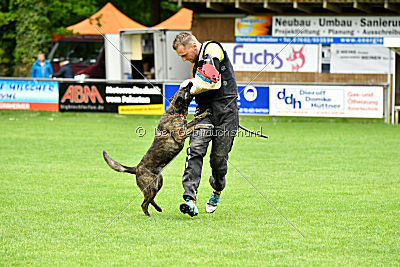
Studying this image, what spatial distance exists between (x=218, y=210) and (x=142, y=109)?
431 inches

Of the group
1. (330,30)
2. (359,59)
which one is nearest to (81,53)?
(330,30)

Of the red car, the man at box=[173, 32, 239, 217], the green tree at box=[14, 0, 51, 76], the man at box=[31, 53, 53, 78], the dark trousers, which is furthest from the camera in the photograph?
the green tree at box=[14, 0, 51, 76]

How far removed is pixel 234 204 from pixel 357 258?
2619mm

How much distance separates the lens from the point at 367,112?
17.0m

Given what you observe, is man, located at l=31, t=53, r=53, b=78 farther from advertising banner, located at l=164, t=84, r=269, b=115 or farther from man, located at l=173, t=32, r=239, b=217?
man, located at l=173, t=32, r=239, b=217

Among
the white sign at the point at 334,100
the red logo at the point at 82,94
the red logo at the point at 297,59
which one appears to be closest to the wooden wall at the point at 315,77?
the red logo at the point at 297,59

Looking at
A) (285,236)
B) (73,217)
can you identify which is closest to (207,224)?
(285,236)

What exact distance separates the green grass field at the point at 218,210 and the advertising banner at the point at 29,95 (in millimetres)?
3870

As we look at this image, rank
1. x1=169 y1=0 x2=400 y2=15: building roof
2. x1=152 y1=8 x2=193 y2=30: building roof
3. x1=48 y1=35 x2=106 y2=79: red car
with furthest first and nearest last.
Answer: x1=152 y1=8 x2=193 y2=30: building roof → x1=48 y1=35 x2=106 y2=79: red car → x1=169 y1=0 x2=400 y2=15: building roof

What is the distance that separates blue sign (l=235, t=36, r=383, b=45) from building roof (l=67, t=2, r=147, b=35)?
6529 millimetres

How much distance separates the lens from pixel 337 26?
787 inches

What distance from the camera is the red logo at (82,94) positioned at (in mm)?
18328

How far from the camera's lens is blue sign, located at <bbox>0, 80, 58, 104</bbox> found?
60.4 ft

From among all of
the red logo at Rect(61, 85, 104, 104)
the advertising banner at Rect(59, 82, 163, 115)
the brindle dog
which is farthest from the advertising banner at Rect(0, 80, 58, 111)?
the brindle dog
